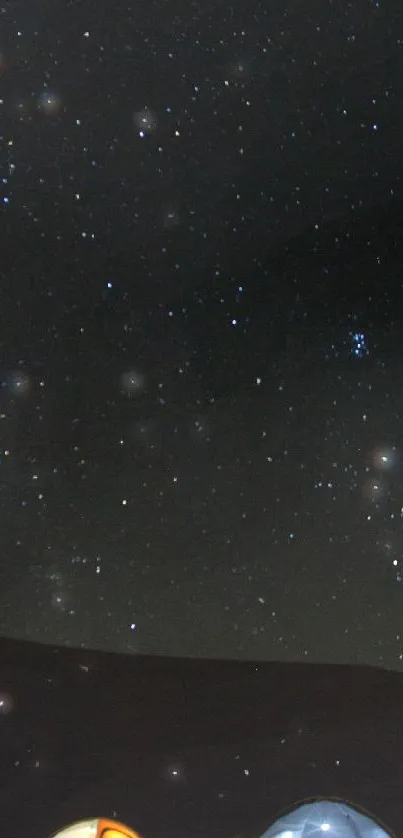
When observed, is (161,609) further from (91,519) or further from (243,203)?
(243,203)

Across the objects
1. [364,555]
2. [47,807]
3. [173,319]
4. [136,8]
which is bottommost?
[47,807]

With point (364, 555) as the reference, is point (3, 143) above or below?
above

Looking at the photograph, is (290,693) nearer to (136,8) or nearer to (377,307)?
(377,307)

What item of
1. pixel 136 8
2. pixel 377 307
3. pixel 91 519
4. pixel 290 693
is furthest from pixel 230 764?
pixel 136 8

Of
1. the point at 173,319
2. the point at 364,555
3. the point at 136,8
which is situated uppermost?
the point at 136,8

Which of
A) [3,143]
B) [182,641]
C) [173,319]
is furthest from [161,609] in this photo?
[3,143]

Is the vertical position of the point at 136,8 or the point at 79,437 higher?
the point at 136,8
